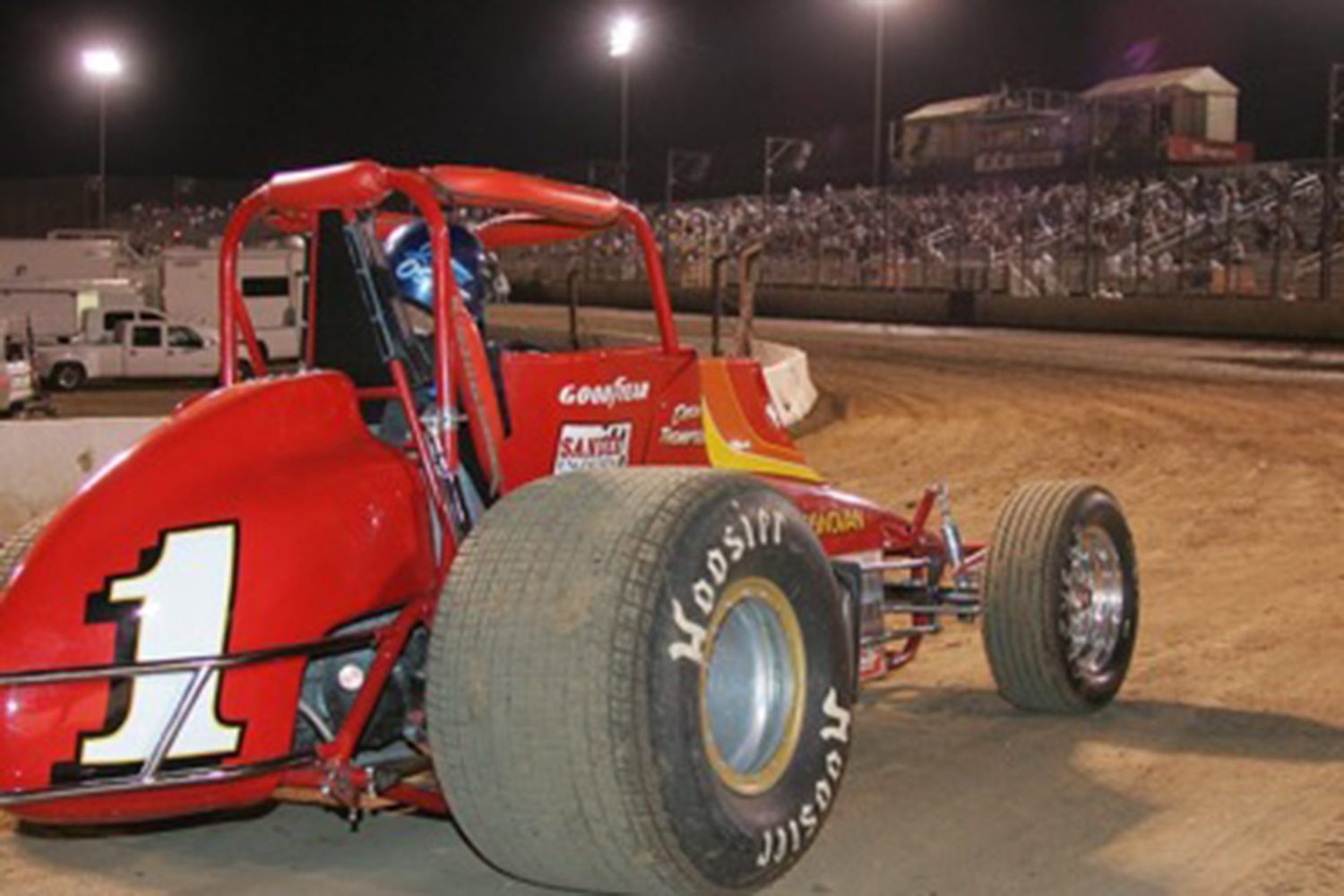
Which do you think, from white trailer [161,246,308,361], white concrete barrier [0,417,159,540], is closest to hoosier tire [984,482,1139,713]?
white concrete barrier [0,417,159,540]

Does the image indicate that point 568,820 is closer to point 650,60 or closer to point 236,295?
point 236,295

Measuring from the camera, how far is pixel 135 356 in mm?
33750

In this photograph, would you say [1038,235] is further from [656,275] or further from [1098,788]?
[1098,788]

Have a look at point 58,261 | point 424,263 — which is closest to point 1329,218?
point 58,261

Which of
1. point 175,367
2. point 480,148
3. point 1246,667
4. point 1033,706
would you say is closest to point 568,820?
point 1033,706

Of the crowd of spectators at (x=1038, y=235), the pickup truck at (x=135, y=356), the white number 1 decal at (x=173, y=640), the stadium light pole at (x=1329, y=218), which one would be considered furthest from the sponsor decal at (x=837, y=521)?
the stadium light pole at (x=1329, y=218)

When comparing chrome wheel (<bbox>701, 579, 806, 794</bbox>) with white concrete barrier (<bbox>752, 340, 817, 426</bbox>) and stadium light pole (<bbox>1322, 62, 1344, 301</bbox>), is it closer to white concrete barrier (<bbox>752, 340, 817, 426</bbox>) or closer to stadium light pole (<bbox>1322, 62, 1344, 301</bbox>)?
white concrete barrier (<bbox>752, 340, 817, 426</bbox>)

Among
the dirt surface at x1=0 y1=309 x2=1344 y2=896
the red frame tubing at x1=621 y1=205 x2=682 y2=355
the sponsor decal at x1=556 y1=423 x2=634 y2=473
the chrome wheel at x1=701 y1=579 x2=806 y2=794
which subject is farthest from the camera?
the red frame tubing at x1=621 y1=205 x2=682 y2=355

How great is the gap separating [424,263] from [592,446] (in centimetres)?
76

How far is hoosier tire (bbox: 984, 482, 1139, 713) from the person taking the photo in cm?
613

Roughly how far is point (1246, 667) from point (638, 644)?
4162 millimetres

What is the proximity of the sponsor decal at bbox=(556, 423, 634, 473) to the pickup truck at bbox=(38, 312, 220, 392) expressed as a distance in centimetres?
2919

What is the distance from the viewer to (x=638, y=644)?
379 cm

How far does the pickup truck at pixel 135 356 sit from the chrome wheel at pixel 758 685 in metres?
30.3
